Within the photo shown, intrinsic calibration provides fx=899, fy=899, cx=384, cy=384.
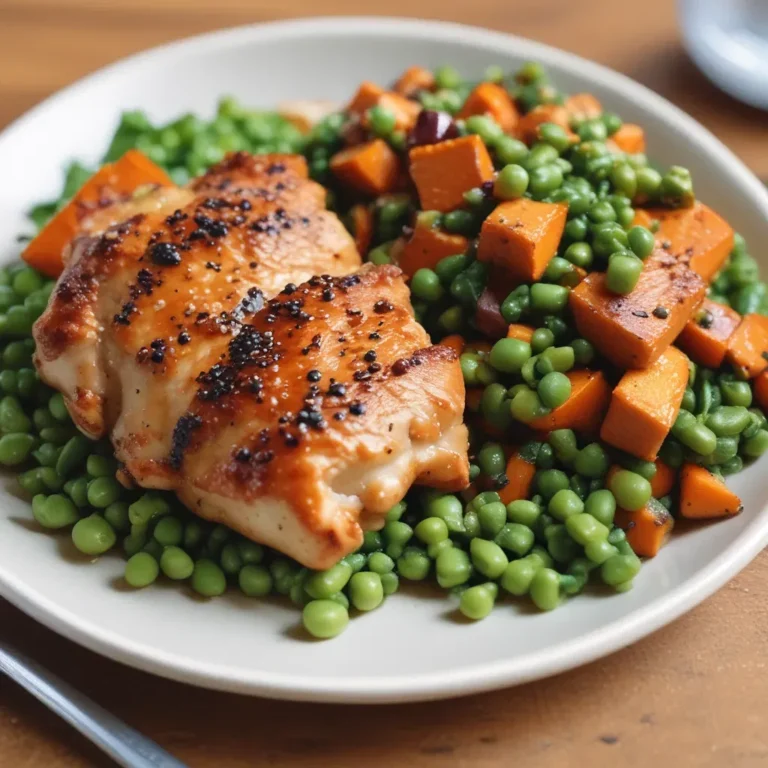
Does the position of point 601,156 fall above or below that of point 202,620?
above

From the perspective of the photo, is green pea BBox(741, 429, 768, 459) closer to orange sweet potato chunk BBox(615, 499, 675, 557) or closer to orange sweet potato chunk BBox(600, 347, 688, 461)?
orange sweet potato chunk BBox(600, 347, 688, 461)

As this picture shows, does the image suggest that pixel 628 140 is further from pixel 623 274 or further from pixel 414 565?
pixel 414 565

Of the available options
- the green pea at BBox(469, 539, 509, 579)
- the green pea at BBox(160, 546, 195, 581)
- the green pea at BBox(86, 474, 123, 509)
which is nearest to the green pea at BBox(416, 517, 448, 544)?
the green pea at BBox(469, 539, 509, 579)

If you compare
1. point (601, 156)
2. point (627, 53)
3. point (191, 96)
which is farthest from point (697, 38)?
point (191, 96)

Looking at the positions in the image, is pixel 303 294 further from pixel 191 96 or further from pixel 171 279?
pixel 191 96

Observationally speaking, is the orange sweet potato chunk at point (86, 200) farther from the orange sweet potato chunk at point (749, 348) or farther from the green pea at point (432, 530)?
the orange sweet potato chunk at point (749, 348)

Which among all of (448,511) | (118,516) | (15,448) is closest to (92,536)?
(118,516)
